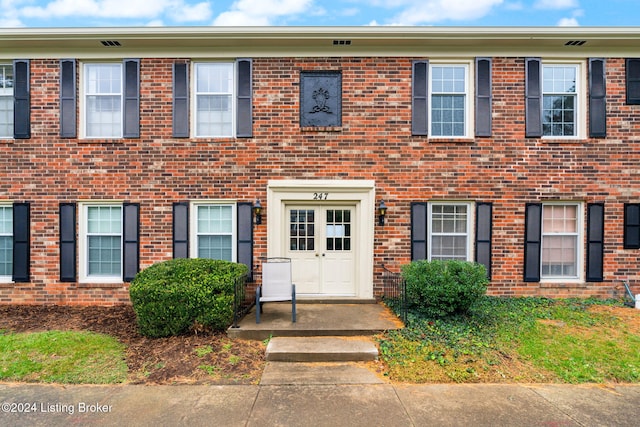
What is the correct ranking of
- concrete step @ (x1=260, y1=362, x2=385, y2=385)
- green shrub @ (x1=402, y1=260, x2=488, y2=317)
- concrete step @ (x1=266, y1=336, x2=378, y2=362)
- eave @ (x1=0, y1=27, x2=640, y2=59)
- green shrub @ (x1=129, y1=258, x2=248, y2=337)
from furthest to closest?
eave @ (x1=0, y1=27, x2=640, y2=59) → green shrub @ (x1=402, y1=260, x2=488, y2=317) → green shrub @ (x1=129, y1=258, x2=248, y2=337) → concrete step @ (x1=266, y1=336, x2=378, y2=362) → concrete step @ (x1=260, y1=362, x2=385, y2=385)

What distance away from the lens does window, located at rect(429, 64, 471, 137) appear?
719 centimetres

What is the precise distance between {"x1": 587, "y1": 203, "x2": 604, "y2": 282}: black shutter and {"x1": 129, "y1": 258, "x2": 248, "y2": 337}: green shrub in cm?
717

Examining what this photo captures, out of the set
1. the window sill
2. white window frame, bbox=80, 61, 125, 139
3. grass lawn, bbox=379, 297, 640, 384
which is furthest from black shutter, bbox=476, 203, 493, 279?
white window frame, bbox=80, 61, 125, 139

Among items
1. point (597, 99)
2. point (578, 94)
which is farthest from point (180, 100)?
point (597, 99)

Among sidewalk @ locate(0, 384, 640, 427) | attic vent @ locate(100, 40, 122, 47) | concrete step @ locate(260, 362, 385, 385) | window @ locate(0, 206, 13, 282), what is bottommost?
sidewalk @ locate(0, 384, 640, 427)

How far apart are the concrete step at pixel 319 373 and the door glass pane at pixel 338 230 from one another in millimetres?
2995

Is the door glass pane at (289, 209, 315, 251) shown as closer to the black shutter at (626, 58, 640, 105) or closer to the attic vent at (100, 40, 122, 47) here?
the attic vent at (100, 40, 122, 47)

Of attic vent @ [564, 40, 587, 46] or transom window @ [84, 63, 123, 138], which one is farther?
transom window @ [84, 63, 123, 138]

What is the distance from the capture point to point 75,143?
23.1 feet

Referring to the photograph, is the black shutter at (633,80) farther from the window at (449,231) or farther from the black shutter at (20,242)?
the black shutter at (20,242)

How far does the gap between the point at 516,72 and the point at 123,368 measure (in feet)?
28.5

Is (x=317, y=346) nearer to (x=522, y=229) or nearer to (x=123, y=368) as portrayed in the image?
(x=123, y=368)

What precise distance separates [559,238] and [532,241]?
2.23 ft

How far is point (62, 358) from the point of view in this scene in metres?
4.62
